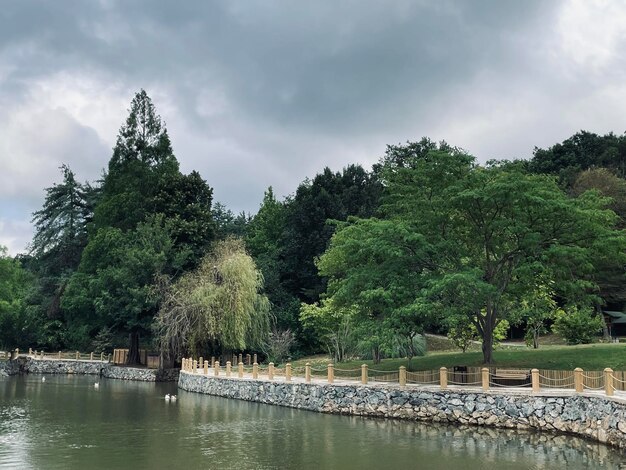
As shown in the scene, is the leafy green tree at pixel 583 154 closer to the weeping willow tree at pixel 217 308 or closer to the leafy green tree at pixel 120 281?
the weeping willow tree at pixel 217 308

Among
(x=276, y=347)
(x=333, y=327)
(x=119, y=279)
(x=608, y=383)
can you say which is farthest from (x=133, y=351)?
(x=608, y=383)

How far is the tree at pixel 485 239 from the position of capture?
22.0 metres

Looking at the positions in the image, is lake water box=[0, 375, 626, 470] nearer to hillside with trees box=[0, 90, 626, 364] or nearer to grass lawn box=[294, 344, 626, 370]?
hillside with trees box=[0, 90, 626, 364]

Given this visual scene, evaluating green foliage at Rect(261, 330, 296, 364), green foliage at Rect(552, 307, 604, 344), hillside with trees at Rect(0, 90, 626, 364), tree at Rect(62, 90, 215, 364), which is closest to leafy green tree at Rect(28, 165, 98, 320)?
hillside with trees at Rect(0, 90, 626, 364)

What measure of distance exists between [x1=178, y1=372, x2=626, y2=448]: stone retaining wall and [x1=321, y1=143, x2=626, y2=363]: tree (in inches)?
133

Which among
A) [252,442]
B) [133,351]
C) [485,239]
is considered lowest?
[252,442]

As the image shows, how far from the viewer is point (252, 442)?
1727 centimetres

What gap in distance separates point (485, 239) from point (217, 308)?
18.8m

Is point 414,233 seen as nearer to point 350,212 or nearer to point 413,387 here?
point 413,387

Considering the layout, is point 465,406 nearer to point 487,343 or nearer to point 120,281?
point 487,343

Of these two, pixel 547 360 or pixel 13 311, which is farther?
pixel 13 311

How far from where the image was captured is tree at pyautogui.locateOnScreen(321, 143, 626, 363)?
72.3ft

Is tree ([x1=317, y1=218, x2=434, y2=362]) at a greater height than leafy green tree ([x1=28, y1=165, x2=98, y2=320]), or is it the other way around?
leafy green tree ([x1=28, y1=165, x2=98, y2=320])

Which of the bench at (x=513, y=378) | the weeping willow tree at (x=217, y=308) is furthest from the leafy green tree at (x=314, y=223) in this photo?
the bench at (x=513, y=378)
